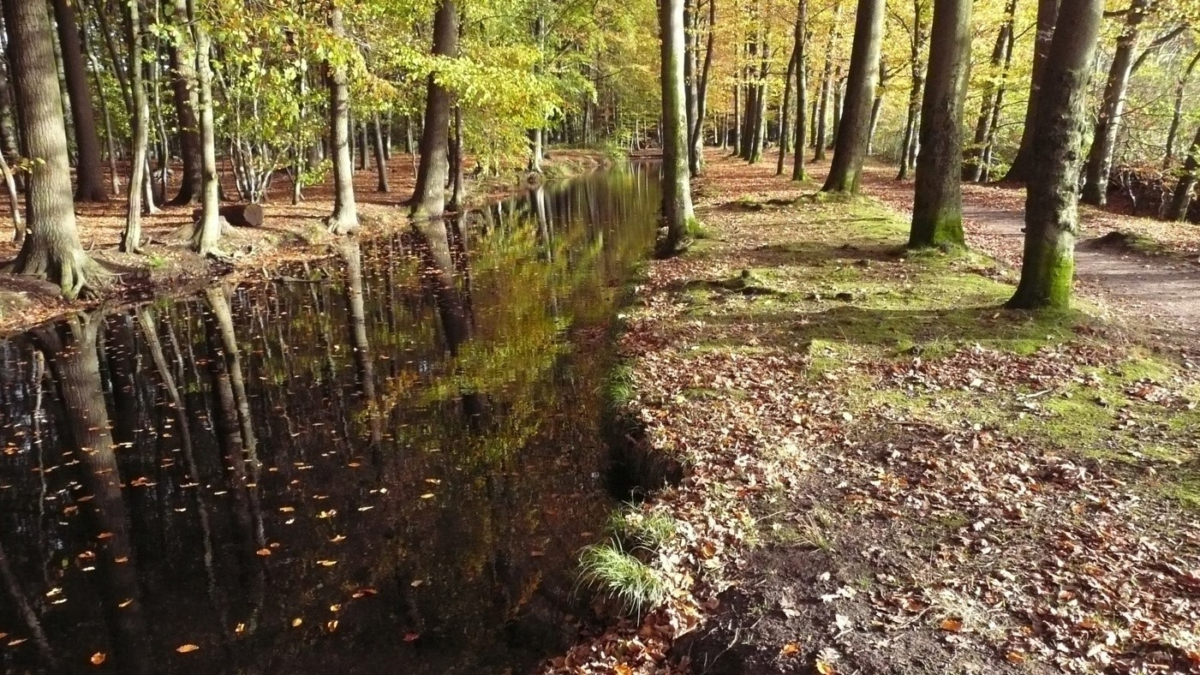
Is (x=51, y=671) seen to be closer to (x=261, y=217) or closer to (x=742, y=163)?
(x=261, y=217)

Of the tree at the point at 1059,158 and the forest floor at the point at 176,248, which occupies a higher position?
the tree at the point at 1059,158

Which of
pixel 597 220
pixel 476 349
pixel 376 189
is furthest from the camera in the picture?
pixel 376 189

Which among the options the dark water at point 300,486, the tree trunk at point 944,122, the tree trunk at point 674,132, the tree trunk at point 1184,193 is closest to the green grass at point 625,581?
the dark water at point 300,486

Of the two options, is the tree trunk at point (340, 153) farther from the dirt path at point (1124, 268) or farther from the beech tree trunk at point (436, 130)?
the dirt path at point (1124, 268)

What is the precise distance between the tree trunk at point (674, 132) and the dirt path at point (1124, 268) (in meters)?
5.63

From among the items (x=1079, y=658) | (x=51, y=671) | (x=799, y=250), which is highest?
(x=799, y=250)

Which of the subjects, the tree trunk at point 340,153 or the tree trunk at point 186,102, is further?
the tree trunk at point 340,153

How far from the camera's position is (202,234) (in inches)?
670

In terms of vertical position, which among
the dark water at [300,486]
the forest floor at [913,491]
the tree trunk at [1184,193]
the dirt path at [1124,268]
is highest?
the tree trunk at [1184,193]

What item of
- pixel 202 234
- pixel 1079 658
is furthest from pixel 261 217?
pixel 1079 658

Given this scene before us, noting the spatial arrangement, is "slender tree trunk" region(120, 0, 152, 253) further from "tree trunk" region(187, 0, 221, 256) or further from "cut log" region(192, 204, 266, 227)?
"cut log" region(192, 204, 266, 227)

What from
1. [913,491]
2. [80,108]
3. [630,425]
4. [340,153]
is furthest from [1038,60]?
[80,108]

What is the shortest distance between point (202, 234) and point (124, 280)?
8.49 ft

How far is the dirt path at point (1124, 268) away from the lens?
30.3 feet
